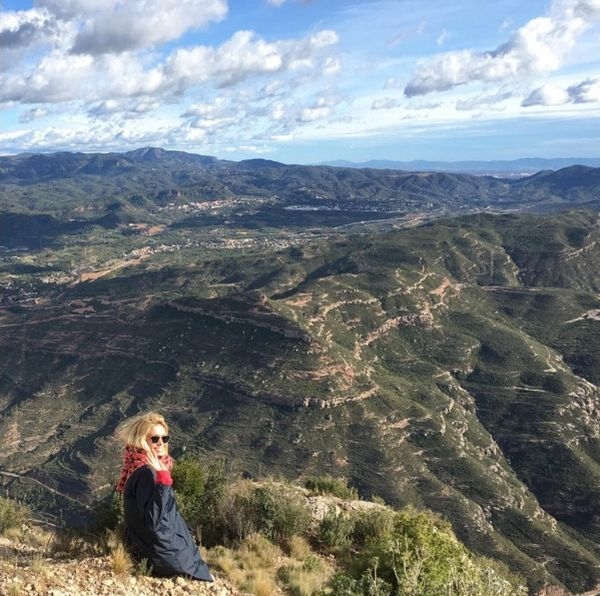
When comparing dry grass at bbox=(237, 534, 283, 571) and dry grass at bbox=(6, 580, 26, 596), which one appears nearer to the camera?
dry grass at bbox=(6, 580, 26, 596)

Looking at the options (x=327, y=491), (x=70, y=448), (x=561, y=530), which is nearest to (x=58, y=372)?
(x=70, y=448)

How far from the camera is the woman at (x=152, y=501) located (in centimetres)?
1060

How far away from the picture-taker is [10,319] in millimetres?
157375

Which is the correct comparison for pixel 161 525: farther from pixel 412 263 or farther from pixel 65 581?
pixel 412 263

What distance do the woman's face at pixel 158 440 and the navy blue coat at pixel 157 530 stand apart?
41cm

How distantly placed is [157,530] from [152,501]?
0.65 meters

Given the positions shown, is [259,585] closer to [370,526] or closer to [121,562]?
[121,562]

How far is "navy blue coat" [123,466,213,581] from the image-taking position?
34.8 ft

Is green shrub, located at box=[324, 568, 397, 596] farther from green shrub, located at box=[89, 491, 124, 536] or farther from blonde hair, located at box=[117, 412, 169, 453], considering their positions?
green shrub, located at box=[89, 491, 124, 536]

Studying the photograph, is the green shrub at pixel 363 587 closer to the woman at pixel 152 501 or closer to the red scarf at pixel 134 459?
the woman at pixel 152 501

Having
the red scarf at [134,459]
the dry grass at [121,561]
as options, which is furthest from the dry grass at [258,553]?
the red scarf at [134,459]

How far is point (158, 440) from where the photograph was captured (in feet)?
35.9

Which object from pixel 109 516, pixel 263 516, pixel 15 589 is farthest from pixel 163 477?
pixel 263 516

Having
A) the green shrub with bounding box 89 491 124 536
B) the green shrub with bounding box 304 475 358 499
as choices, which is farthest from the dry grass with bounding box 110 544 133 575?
the green shrub with bounding box 304 475 358 499
